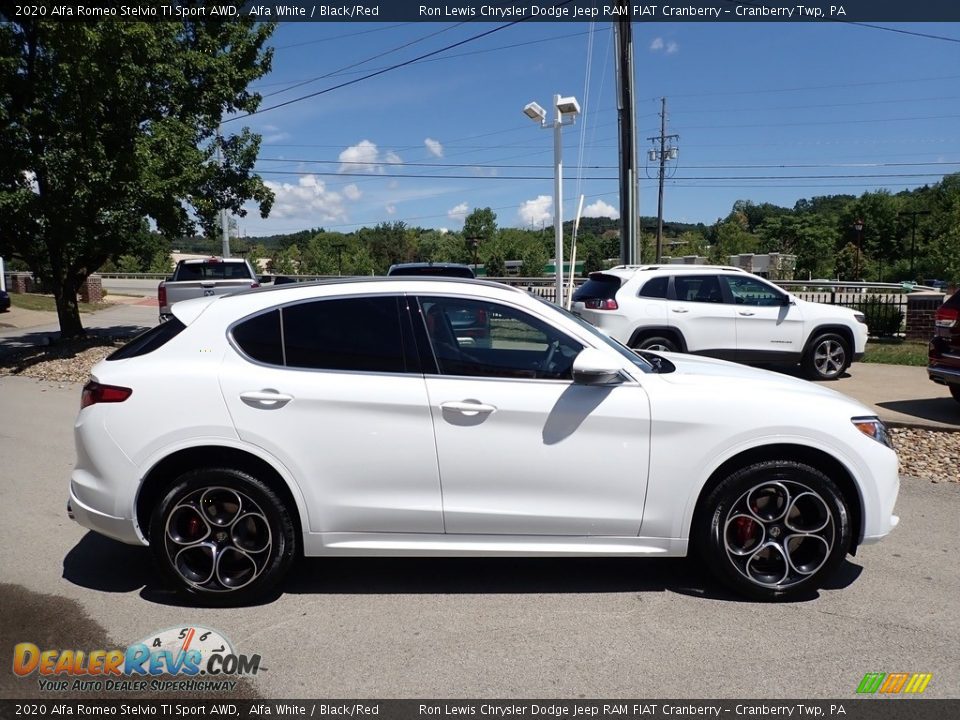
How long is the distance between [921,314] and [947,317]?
9.01m

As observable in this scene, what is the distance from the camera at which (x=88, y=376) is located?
7.52 metres

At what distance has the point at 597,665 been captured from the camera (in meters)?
3.24

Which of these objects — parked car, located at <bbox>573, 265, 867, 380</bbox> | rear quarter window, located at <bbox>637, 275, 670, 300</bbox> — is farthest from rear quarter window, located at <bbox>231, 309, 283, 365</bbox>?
rear quarter window, located at <bbox>637, 275, 670, 300</bbox>

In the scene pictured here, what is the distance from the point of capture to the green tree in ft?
38.9

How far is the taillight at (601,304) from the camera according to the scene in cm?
1047

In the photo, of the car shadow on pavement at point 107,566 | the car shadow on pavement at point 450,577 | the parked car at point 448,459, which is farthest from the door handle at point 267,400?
the car shadow on pavement at point 107,566

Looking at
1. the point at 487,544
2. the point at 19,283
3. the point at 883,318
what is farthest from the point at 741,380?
the point at 19,283

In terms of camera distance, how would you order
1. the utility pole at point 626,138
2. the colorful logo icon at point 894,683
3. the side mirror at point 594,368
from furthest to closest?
1. the utility pole at point 626,138
2. the side mirror at point 594,368
3. the colorful logo icon at point 894,683

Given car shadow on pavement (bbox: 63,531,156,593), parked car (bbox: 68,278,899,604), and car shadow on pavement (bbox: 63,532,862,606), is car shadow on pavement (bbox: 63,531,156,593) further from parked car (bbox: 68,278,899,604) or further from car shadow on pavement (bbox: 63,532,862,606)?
parked car (bbox: 68,278,899,604)

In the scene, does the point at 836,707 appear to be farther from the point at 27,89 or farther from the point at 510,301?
the point at 27,89

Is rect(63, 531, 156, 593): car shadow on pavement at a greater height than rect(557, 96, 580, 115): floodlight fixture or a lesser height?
lesser

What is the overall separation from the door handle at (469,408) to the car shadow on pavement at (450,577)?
1.08 m

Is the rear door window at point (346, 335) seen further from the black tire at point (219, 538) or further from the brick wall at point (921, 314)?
the brick wall at point (921, 314)

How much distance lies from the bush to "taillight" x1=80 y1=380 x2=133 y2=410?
16.6 m
